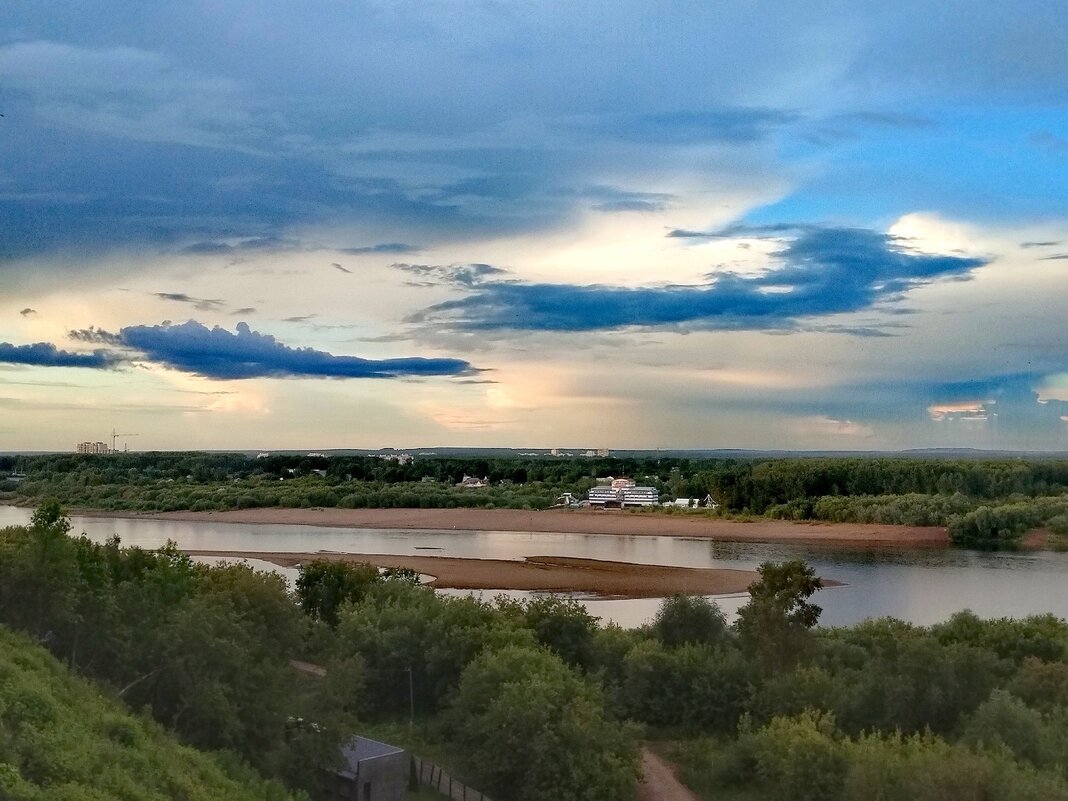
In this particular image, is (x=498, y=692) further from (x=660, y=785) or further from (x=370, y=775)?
(x=660, y=785)

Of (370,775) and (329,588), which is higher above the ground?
(329,588)

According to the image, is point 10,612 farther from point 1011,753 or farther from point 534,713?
point 1011,753

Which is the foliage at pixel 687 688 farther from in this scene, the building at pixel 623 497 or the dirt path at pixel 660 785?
the building at pixel 623 497

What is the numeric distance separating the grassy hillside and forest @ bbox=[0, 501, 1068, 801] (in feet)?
0.11

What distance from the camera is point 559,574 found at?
46219 mm

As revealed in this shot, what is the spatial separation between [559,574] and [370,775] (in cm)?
3118

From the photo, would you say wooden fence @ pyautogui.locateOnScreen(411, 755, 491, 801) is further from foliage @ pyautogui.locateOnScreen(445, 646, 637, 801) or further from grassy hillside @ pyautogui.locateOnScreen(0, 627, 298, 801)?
grassy hillside @ pyautogui.locateOnScreen(0, 627, 298, 801)

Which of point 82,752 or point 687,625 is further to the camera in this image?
point 687,625

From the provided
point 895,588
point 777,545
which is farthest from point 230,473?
point 895,588

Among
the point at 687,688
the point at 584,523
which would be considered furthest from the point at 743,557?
the point at 687,688

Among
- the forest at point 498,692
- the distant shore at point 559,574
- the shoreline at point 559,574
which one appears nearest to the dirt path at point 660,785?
the forest at point 498,692

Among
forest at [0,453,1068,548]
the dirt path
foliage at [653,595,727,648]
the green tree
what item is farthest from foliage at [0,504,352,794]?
forest at [0,453,1068,548]

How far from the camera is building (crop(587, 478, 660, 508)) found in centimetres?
8519

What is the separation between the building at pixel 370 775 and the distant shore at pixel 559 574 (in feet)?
73.9
